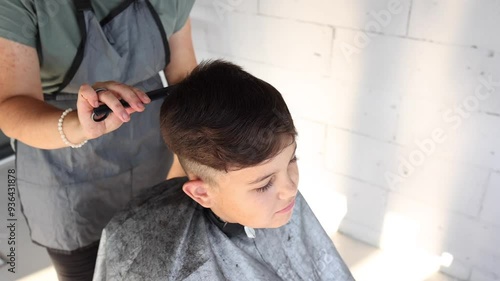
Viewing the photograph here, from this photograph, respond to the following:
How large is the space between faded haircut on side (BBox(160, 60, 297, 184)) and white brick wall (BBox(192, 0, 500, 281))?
2.96ft

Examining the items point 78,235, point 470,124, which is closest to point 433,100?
point 470,124

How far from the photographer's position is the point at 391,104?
1.92 meters

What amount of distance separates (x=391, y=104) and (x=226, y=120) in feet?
3.60

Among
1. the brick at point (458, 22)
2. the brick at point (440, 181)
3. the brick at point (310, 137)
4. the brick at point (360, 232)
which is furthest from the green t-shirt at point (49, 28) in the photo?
the brick at point (360, 232)

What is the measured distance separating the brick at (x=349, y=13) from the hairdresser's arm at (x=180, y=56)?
70cm

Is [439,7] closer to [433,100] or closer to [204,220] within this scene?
[433,100]

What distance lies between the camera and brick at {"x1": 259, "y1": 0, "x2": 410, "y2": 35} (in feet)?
5.76

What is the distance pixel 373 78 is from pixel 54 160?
1.22m

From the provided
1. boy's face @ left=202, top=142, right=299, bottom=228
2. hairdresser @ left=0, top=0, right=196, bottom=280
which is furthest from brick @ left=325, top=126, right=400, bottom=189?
boy's face @ left=202, top=142, right=299, bottom=228

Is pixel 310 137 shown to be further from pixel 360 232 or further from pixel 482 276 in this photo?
pixel 482 276

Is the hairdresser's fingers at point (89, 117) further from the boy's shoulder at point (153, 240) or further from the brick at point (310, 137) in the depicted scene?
the brick at point (310, 137)

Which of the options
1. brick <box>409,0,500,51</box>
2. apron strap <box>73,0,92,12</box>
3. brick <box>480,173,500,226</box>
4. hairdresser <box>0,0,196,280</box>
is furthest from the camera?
brick <box>480,173,500,226</box>

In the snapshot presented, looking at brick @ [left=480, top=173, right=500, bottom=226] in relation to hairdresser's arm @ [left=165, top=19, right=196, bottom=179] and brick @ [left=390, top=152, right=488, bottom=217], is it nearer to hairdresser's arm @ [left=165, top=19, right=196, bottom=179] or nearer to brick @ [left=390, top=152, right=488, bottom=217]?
brick @ [left=390, top=152, right=488, bottom=217]

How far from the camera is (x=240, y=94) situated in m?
1.04
